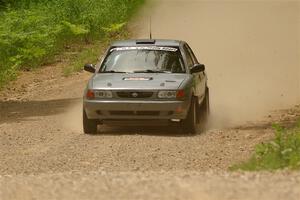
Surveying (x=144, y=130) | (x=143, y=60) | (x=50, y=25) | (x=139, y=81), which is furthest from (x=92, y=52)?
(x=139, y=81)

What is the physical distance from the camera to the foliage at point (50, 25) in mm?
23703

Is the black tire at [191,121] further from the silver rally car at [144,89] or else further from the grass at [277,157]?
the grass at [277,157]

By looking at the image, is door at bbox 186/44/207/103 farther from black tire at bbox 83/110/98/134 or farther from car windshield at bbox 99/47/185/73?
black tire at bbox 83/110/98/134

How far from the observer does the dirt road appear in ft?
26.1

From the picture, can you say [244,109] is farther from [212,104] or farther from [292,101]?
[292,101]

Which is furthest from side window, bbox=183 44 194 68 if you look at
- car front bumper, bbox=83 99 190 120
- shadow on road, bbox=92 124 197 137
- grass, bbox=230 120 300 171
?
grass, bbox=230 120 300 171

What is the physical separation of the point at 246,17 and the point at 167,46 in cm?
2357

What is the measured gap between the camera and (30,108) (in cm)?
1909

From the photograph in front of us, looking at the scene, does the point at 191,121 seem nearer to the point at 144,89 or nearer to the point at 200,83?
the point at 144,89

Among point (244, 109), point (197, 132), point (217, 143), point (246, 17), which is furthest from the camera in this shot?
point (246, 17)

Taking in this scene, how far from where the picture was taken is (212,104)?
18.7 m

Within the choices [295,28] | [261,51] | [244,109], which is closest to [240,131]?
[244,109]

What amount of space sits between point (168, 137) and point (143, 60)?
70.1 inches

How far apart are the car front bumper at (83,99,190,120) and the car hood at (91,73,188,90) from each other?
0.26m
